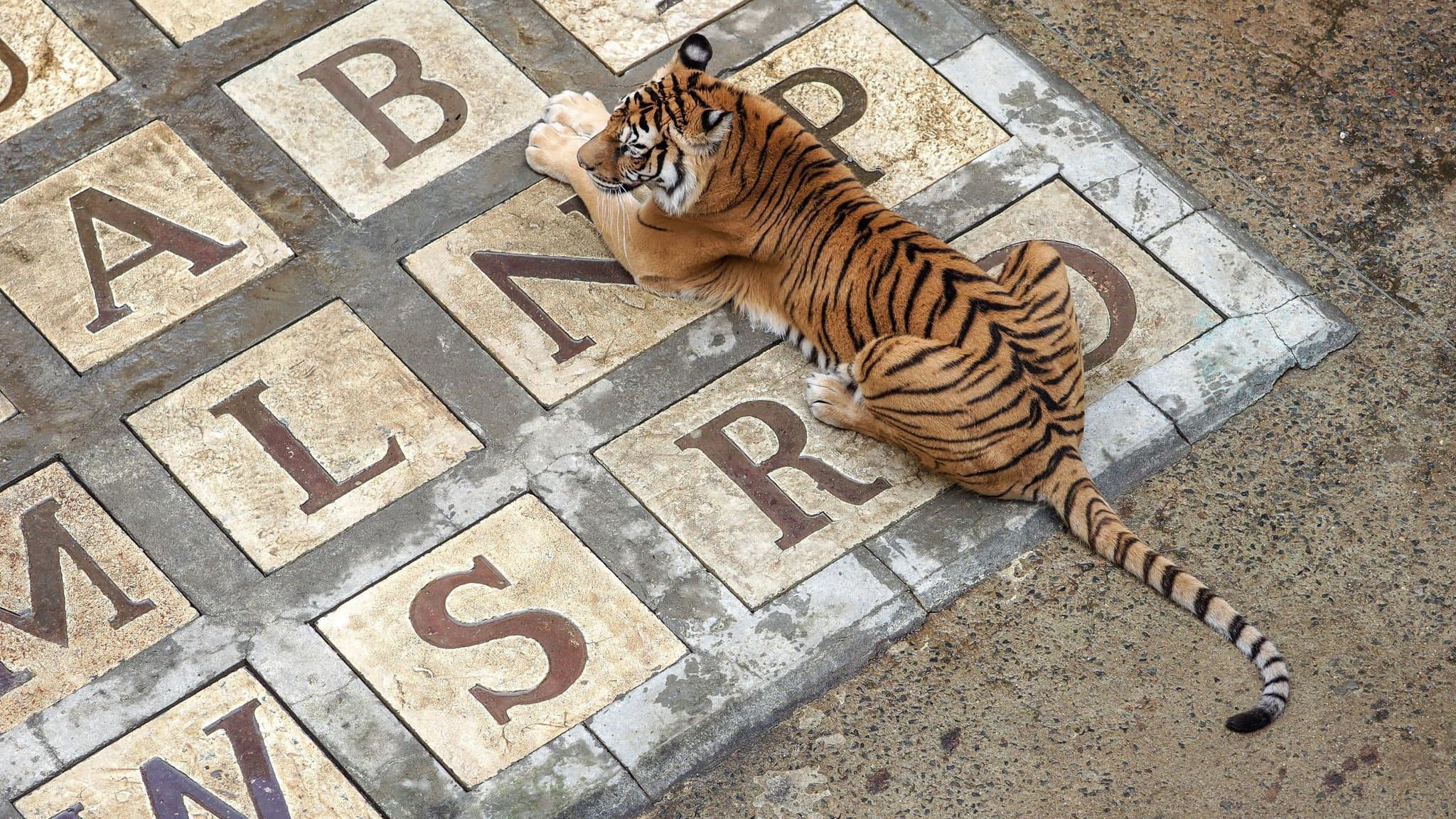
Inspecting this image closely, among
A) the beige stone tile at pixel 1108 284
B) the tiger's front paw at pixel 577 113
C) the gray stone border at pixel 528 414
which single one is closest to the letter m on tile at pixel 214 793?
the gray stone border at pixel 528 414

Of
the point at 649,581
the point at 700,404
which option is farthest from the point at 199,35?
the point at 649,581

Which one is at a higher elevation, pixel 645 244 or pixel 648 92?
pixel 648 92

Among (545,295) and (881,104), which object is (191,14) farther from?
(881,104)

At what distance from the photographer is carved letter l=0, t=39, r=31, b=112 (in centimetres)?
653

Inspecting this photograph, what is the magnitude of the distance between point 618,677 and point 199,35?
3.42m

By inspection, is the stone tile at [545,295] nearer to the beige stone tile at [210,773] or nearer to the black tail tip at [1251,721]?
the beige stone tile at [210,773]

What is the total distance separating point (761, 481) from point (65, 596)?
7.82 feet

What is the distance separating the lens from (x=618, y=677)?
5223mm

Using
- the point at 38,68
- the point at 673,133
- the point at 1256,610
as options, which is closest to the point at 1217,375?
the point at 1256,610

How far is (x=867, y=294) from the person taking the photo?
5.58 m

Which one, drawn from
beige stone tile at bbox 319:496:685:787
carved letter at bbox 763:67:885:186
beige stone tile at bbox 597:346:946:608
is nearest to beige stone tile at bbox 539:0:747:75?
carved letter at bbox 763:67:885:186

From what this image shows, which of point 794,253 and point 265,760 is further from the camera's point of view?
point 794,253

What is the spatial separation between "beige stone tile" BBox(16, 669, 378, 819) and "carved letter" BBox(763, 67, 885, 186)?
3084 millimetres

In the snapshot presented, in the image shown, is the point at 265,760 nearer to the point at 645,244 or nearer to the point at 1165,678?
the point at 645,244
